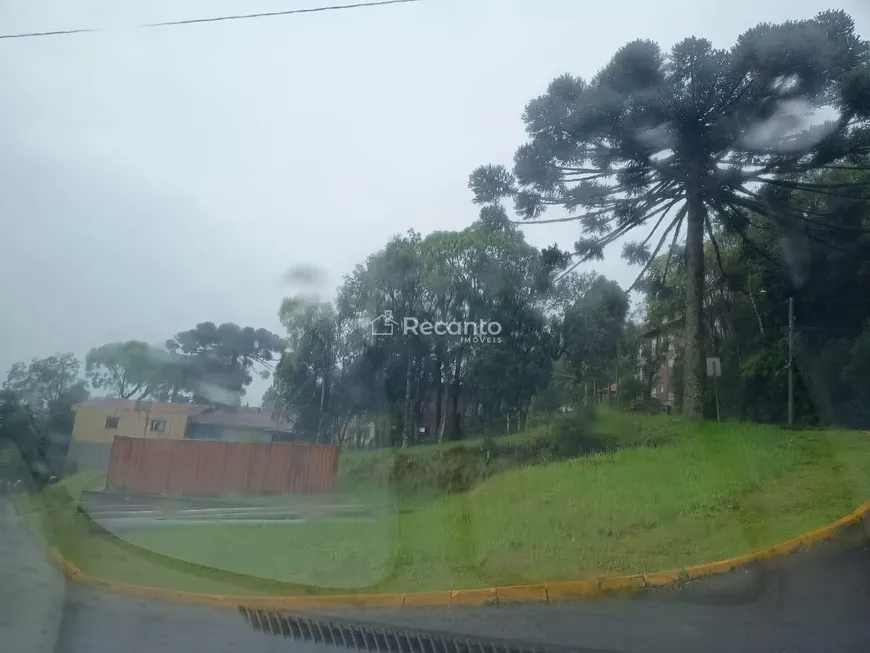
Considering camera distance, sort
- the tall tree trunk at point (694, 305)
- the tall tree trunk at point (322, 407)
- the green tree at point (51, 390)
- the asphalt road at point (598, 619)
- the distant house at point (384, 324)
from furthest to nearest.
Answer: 1. the tall tree trunk at point (694, 305)
2. the distant house at point (384, 324)
3. the tall tree trunk at point (322, 407)
4. the green tree at point (51, 390)
5. the asphalt road at point (598, 619)

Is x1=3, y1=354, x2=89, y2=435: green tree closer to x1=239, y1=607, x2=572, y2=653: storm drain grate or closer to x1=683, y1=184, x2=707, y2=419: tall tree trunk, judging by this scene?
x1=239, y1=607, x2=572, y2=653: storm drain grate

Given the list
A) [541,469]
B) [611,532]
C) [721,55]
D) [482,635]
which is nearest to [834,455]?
[541,469]

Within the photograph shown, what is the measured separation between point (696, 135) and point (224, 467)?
11798 millimetres

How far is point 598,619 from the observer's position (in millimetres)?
6426

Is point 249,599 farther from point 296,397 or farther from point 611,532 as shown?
point 296,397

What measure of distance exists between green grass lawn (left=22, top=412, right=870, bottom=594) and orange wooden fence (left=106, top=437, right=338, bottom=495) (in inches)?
73.0

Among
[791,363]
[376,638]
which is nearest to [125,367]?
[376,638]

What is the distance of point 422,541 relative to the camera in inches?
377

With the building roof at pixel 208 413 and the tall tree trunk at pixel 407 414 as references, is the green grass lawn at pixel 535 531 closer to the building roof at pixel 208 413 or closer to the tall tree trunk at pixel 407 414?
the building roof at pixel 208 413

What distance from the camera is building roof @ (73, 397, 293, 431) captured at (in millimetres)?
15266


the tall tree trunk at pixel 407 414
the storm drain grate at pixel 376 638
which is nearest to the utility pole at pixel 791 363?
→ the tall tree trunk at pixel 407 414

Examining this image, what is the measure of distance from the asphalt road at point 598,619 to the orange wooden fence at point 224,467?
7353 mm

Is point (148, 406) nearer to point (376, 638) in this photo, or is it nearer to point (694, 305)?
point (376, 638)

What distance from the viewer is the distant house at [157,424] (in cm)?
1408
